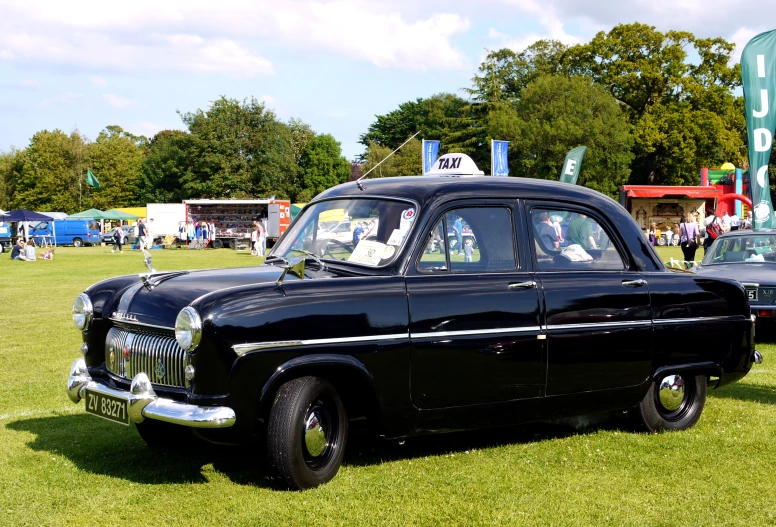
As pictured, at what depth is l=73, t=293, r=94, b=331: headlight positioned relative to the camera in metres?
6.04

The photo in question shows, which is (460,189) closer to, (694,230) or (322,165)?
(694,230)

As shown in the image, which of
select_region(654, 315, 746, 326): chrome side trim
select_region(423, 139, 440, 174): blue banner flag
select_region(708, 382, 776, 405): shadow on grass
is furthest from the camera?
select_region(423, 139, 440, 174): blue banner flag

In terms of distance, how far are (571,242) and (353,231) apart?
162 centimetres

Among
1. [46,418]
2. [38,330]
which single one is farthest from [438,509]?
[38,330]

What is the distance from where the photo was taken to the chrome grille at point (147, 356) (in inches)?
206

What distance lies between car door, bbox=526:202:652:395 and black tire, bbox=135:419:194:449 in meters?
2.64

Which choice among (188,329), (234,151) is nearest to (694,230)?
(188,329)

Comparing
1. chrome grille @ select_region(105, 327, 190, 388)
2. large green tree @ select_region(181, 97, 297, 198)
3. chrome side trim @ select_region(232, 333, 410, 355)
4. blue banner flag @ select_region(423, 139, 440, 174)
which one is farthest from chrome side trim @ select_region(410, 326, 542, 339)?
large green tree @ select_region(181, 97, 297, 198)

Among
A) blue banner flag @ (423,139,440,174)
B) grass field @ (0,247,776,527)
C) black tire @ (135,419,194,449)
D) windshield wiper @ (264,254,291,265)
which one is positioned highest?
blue banner flag @ (423,139,440,174)

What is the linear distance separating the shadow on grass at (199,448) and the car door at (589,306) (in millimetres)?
815

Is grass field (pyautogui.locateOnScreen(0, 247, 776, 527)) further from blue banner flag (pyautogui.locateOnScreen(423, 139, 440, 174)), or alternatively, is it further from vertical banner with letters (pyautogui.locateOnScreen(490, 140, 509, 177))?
vertical banner with letters (pyautogui.locateOnScreen(490, 140, 509, 177))

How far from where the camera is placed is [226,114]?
75.3 m

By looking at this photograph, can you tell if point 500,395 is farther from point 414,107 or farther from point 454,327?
point 414,107

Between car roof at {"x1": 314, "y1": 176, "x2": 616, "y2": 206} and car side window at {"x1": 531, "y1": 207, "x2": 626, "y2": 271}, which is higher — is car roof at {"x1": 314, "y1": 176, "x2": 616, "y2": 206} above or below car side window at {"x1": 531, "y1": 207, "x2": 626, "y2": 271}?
above
